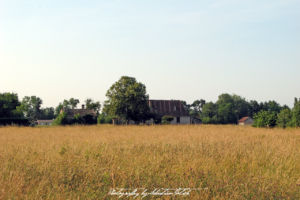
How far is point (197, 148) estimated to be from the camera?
27.2ft

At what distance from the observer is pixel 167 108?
191ft

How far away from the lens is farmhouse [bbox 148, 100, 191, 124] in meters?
57.1

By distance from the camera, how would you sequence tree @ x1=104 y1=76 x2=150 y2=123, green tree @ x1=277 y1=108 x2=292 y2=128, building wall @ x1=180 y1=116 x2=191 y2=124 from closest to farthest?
green tree @ x1=277 y1=108 x2=292 y2=128
tree @ x1=104 y1=76 x2=150 y2=123
building wall @ x1=180 y1=116 x2=191 y2=124

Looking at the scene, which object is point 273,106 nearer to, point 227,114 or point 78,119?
point 227,114

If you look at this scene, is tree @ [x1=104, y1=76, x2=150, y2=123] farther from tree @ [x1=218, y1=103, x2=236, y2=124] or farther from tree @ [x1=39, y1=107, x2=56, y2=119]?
tree @ [x1=39, y1=107, x2=56, y2=119]

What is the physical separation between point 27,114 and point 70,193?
120 m

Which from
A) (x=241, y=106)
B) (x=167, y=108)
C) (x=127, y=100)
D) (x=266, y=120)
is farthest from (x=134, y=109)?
(x=241, y=106)

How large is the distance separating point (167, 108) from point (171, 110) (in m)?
1.05

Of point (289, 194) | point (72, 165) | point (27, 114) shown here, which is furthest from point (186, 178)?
point (27, 114)

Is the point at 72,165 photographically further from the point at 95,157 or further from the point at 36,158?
the point at 36,158

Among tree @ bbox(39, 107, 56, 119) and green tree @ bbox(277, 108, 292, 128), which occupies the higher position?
tree @ bbox(39, 107, 56, 119)

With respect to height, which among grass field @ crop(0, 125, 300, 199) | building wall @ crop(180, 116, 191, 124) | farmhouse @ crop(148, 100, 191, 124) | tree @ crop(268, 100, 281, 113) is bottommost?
grass field @ crop(0, 125, 300, 199)

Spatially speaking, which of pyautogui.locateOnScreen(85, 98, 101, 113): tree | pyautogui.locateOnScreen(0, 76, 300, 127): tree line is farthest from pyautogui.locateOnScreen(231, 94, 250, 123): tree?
pyautogui.locateOnScreen(85, 98, 101, 113): tree

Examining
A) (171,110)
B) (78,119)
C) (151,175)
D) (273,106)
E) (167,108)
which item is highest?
(273,106)
